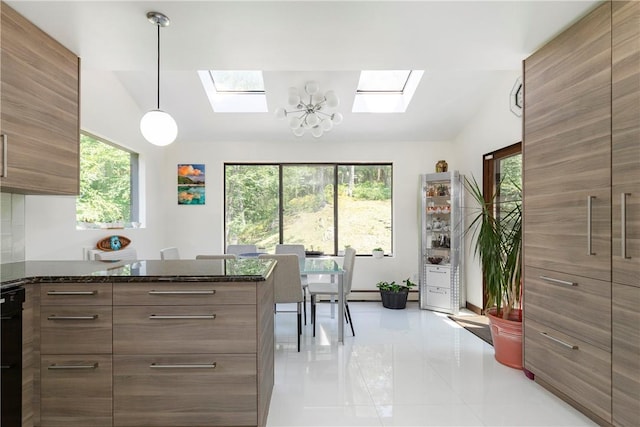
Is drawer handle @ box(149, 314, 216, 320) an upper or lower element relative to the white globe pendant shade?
lower

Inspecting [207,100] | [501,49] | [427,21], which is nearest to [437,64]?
[501,49]

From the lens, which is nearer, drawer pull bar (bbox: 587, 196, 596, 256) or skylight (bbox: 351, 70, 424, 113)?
drawer pull bar (bbox: 587, 196, 596, 256)

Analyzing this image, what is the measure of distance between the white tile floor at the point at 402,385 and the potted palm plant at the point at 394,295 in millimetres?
877

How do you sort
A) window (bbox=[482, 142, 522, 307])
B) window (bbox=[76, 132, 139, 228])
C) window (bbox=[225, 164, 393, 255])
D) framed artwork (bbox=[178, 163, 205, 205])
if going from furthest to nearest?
1. window (bbox=[225, 164, 393, 255])
2. framed artwork (bbox=[178, 163, 205, 205])
3. window (bbox=[482, 142, 522, 307])
4. window (bbox=[76, 132, 139, 228])

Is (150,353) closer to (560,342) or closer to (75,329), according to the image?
(75,329)

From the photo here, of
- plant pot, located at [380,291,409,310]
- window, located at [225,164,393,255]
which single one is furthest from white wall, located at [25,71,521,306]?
plant pot, located at [380,291,409,310]

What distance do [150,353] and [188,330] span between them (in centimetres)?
24

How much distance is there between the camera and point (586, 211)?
6.51ft

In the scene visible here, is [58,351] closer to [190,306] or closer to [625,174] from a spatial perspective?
[190,306]

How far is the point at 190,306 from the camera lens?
71.2 inches

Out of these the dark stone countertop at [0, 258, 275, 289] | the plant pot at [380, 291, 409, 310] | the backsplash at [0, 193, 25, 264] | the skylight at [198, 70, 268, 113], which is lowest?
the plant pot at [380, 291, 409, 310]

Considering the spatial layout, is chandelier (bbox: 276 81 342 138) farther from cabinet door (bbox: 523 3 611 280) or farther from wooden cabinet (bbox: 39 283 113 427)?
wooden cabinet (bbox: 39 283 113 427)

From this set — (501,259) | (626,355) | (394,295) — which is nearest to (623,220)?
(626,355)

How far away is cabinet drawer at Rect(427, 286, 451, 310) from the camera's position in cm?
446
